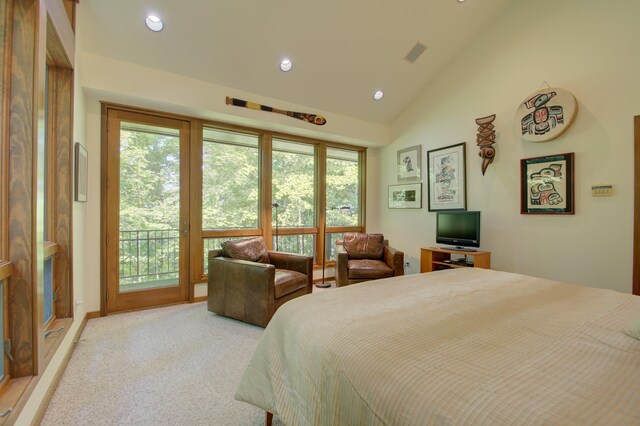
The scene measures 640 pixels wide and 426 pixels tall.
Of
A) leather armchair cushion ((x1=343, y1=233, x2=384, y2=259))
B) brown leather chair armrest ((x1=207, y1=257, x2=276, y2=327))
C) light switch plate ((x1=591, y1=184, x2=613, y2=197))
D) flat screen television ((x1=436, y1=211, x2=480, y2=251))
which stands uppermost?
light switch plate ((x1=591, y1=184, x2=613, y2=197))

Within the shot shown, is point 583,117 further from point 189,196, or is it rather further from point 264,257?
point 189,196

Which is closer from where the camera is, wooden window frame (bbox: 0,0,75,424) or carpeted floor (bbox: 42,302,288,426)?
wooden window frame (bbox: 0,0,75,424)

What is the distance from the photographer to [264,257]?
354 cm

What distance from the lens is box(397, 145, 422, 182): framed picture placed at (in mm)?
4633

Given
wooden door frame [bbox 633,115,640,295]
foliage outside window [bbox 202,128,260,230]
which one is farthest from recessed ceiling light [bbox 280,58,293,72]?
wooden door frame [bbox 633,115,640,295]

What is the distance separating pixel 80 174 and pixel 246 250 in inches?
66.6

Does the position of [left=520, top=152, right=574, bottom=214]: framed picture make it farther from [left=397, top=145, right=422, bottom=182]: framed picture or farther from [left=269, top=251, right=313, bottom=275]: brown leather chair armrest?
[left=269, top=251, right=313, bottom=275]: brown leather chair armrest

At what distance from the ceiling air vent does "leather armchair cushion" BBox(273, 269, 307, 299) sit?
323 centimetres

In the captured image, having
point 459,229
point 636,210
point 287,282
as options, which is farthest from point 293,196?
point 636,210

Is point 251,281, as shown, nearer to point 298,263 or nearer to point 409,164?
point 298,263

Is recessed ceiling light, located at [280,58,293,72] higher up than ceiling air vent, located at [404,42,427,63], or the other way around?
ceiling air vent, located at [404,42,427,63]

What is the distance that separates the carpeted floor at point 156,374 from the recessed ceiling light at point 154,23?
294 cm

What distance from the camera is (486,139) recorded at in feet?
12.0

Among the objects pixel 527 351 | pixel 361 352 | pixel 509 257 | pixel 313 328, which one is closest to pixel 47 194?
pixel 313 328
